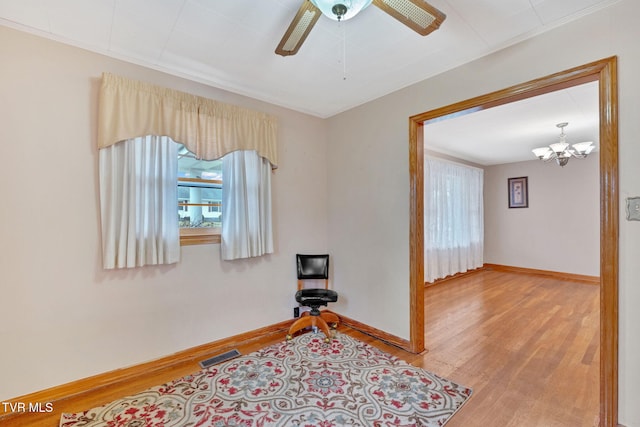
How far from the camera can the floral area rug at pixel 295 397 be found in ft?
5.75

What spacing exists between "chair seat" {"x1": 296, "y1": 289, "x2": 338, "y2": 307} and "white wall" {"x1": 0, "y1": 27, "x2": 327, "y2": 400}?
900 millimetres

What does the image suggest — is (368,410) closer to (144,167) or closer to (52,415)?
(52,415)

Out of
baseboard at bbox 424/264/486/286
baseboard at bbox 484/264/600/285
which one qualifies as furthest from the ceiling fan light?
baseboard at bbox 484/264/600/285

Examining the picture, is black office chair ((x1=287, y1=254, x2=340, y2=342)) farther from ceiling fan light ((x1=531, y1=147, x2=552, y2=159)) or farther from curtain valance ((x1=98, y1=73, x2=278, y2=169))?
ceiling fan light ((x1=531, y1=147, x2=552, y2=159))

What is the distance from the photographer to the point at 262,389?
2061 millimetres

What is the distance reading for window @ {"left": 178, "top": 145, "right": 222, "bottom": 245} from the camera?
2582 millimetres

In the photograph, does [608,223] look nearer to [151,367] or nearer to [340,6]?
[340,6]

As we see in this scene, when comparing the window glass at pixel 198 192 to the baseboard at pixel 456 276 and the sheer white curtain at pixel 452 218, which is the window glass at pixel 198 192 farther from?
the baseboard at pixel 456 276

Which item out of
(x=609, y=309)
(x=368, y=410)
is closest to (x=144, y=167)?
(x=368, y=410)

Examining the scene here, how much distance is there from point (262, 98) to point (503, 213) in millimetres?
6114

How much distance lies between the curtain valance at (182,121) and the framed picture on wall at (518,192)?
5.85 meters

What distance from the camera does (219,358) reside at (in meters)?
2.53

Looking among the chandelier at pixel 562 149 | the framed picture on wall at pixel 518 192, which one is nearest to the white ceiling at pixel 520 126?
the chandelier at pixel 562 149

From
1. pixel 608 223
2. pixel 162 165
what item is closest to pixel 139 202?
pixel 162 165
